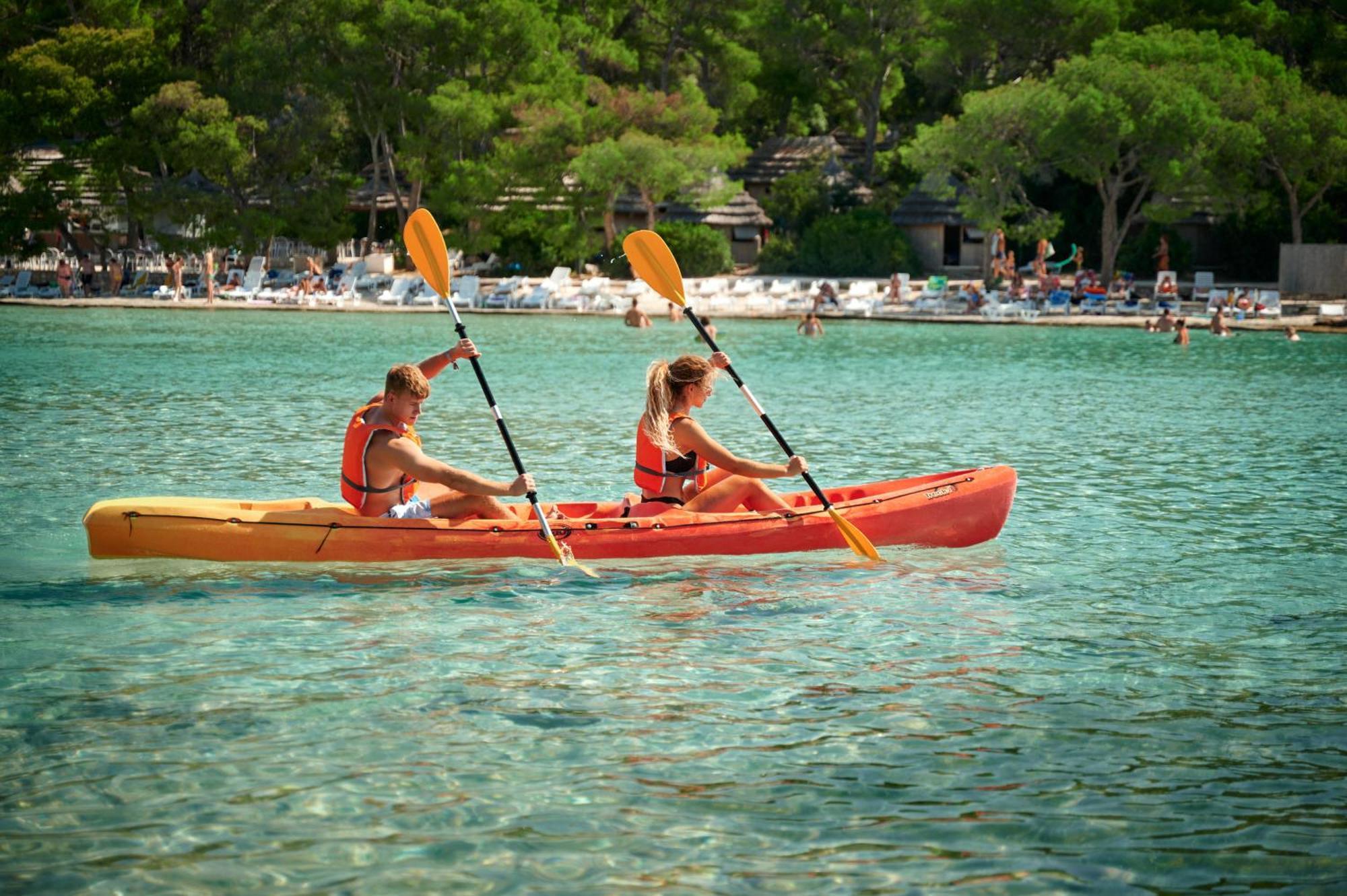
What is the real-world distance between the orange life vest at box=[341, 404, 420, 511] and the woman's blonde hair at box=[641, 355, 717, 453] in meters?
1.37

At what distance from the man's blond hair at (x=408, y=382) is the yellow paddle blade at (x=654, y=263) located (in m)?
3.00

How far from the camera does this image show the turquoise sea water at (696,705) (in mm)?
5484

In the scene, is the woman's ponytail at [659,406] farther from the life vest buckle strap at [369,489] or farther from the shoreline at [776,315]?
the shoreline at [776,315]

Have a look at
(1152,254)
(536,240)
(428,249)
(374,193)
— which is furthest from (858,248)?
(428,249)

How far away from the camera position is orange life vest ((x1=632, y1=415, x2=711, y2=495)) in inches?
378

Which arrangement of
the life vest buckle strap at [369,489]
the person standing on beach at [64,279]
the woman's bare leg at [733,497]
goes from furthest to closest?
the person standing on beach at [64,279], the woman's bare leg at [733,497], the life vest buckle strap at [369,489]

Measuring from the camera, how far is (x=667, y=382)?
9125 millimetres

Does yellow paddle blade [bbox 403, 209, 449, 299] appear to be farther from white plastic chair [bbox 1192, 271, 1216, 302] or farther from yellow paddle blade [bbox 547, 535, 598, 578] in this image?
white plastic chair [bbox 1192, 271, 1216, 302]

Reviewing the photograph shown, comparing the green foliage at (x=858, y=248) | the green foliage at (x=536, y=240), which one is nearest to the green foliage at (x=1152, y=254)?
the green foliage at (x=858, y=248)

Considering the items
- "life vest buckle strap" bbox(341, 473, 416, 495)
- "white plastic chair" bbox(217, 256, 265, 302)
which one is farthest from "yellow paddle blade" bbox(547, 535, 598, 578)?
"white plastic chair" bbox(217, 256, 265, 302)

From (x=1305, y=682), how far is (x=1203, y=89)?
3022cm

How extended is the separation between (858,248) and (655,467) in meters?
33.8

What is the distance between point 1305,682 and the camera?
7.51m

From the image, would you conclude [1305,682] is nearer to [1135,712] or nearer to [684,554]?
[1135,712]
